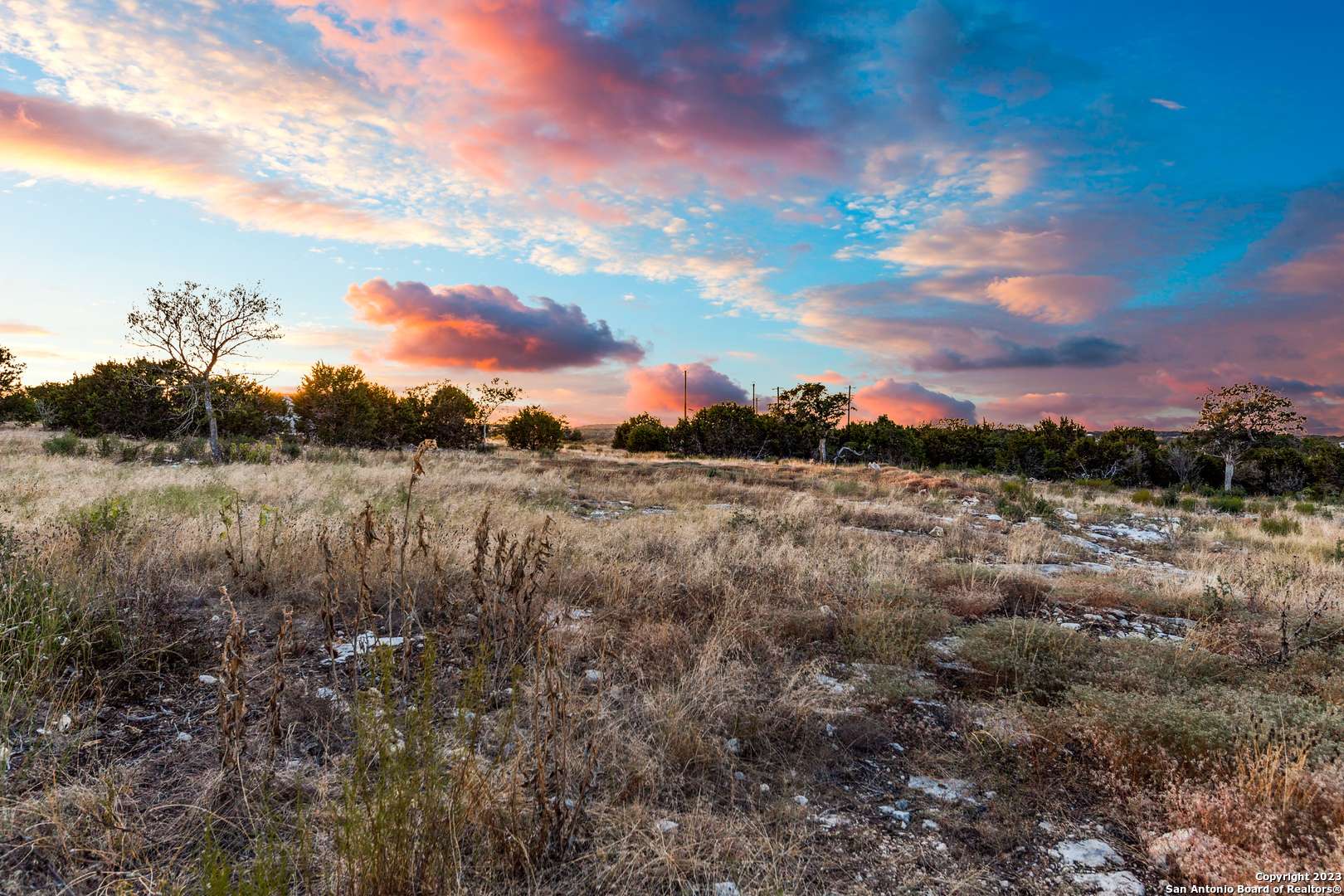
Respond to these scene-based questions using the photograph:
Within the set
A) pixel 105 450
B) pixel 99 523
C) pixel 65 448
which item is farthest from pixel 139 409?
pixel 99 523

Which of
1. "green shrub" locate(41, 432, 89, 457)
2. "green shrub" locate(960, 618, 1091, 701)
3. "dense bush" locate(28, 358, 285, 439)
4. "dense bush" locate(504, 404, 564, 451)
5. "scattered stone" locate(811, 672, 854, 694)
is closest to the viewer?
"scattered stone" locate(811, 672, 854, 694)

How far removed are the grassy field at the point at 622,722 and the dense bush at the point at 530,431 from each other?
3217cm

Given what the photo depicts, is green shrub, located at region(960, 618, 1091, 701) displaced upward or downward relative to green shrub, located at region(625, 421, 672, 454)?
downward

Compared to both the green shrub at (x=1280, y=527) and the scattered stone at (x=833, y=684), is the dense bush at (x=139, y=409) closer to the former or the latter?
the scattered stone at (x=833, y=684)

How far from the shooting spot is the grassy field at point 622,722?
230cm

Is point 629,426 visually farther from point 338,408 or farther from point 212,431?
point 212,431

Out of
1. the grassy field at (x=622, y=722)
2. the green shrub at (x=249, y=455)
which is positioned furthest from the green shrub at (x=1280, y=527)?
the green shrub at (x=249, y=455)

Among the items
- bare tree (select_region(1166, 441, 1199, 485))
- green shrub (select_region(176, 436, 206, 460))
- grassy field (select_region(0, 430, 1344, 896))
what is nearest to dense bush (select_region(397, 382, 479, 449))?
green shrub (select_region(176, 436, 206, 460))

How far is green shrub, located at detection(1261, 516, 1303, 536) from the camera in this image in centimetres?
1396

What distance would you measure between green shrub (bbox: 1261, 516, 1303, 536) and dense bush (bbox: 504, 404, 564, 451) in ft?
106

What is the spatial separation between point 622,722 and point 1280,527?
59.5 feet

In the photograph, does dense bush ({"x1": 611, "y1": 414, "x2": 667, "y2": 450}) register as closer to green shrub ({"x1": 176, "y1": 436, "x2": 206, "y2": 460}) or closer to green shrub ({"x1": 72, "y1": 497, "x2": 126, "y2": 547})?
green shrub ({"x1": 176, "y1": 436, "x2": 206, "y2": 460})

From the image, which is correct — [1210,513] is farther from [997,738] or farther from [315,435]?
[315,435]

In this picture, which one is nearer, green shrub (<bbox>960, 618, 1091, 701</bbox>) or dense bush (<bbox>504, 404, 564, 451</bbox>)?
green shrub (<bbox>960, 618, 1091, 701</bbox>)
